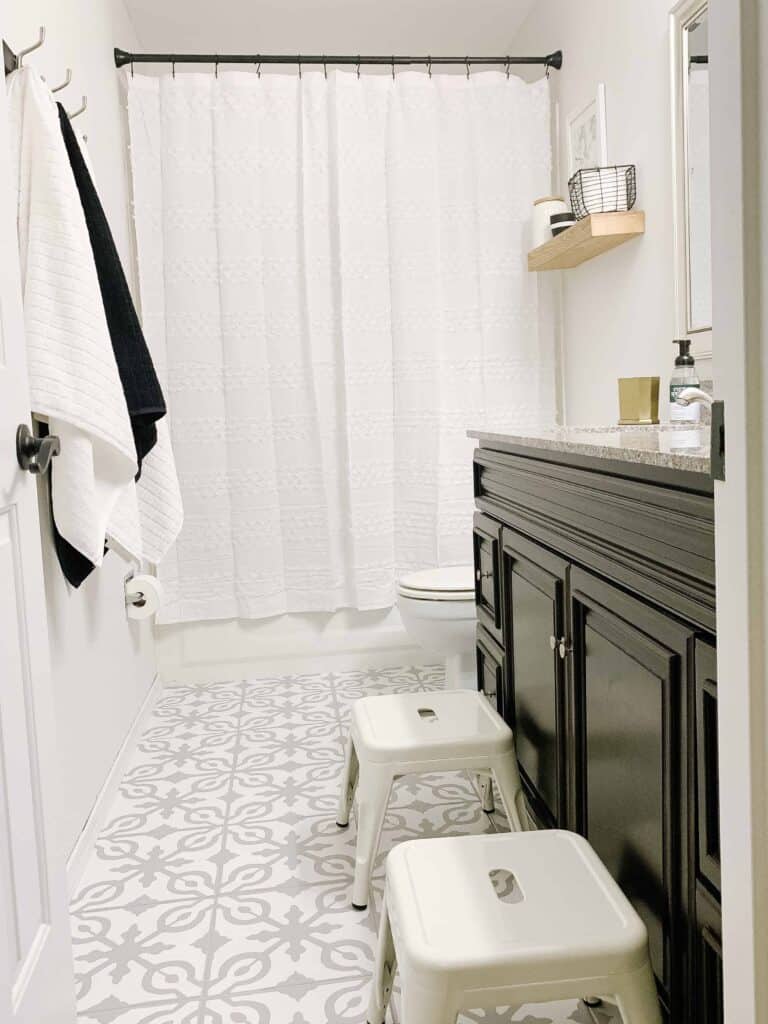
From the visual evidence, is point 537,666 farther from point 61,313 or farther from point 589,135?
point 589,135

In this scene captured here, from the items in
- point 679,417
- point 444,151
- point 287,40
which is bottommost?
point 679,417

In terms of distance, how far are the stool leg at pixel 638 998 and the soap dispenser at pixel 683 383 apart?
4.08 ft

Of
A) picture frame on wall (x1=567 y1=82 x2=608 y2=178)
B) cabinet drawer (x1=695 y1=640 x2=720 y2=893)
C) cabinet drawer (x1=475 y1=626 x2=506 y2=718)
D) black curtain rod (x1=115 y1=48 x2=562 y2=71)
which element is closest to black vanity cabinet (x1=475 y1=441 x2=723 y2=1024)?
cabinet drawer (x1=695 y1=640 x2=720 y2=893)

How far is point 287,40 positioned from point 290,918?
3.17m

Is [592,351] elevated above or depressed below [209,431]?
above

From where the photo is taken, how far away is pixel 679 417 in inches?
77.5

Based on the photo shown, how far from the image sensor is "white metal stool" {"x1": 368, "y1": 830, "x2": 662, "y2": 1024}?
3.29 ft

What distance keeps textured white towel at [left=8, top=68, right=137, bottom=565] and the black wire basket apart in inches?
56.4

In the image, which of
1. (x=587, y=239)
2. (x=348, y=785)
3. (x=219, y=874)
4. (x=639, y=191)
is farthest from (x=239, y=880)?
(x=639, y=191)

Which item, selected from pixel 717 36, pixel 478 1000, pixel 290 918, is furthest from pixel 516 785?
pixel 717 36

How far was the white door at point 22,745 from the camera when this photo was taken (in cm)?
117

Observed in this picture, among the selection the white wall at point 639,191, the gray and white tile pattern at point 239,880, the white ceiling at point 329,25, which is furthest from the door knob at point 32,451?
the white ceiling at point 329,25

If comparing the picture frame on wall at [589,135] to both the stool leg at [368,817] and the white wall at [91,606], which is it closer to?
the white wall at [91,606]

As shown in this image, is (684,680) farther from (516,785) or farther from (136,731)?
(136,731)
